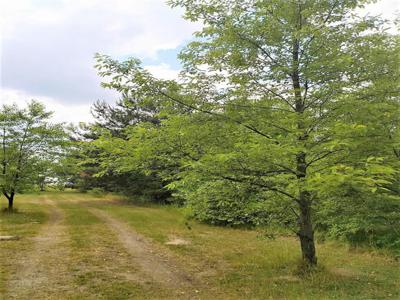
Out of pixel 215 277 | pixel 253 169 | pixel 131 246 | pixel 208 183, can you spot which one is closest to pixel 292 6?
pixel 253 169

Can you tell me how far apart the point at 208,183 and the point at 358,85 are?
11.3 ft

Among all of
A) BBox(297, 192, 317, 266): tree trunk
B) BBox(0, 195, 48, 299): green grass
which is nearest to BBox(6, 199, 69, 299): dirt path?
BBox(0, 195, 48, 299): green grass

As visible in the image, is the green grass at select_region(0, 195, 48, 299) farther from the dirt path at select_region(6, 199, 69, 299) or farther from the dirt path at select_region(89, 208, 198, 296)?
the dirt path at select_region(89, 208, 198, 296)

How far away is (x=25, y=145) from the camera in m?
17.3

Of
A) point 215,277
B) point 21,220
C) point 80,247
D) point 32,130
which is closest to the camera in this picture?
point 215,277

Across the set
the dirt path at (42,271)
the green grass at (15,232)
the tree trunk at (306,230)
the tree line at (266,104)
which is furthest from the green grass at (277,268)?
the green grass at (15,232)

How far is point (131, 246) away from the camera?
34.5ft

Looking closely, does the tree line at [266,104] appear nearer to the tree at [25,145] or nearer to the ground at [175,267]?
the ground at [175,267]

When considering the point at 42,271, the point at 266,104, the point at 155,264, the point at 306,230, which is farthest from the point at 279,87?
the point at 42,271

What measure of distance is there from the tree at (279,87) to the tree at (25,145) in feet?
41.6

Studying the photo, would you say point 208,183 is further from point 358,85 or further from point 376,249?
point 376,249

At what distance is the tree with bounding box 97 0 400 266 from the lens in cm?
615

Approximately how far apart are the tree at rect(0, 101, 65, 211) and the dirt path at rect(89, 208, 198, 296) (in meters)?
6.85

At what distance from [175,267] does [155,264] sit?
0.53 metres
